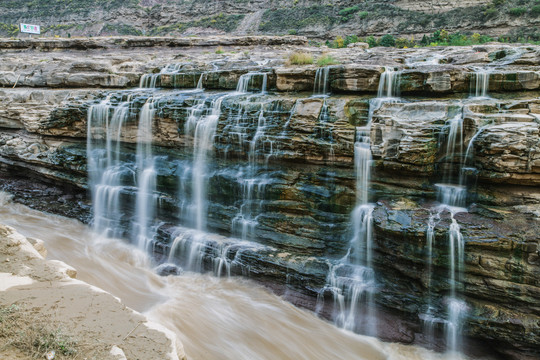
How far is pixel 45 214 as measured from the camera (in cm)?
1261

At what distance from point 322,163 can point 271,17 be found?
3268cm

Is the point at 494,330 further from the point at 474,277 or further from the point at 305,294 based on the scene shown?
the point at 305,294

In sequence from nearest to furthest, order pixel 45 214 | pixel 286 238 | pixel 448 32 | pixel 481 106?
pixel 481 106
pixel 286 238
pixel 45 214
pixel 448 32

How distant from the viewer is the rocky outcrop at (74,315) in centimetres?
372

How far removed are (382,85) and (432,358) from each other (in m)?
6.52

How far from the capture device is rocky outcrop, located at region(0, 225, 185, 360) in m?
3.72

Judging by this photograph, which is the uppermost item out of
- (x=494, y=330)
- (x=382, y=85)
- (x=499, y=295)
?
(x=382, y=85)

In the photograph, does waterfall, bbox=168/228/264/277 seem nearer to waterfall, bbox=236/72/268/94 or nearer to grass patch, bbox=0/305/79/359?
waterfall, bbox=236/72/268/94

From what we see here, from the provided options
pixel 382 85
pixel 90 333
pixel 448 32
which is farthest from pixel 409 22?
pixel 90 333

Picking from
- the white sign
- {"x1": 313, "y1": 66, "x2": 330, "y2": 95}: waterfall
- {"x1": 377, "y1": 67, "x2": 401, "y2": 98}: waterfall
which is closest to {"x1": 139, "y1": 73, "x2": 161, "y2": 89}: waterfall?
{"x1": 313, "y1": 66, "x2": 330, "y2": 95}: waterfall

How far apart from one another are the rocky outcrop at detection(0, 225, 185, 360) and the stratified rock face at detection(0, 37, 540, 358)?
439 centimetres

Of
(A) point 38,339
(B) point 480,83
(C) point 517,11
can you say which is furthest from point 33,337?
(C) point 517,11

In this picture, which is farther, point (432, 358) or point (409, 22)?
point (409, 22)

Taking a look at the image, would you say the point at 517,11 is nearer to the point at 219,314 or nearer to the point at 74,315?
the point at 219,314
